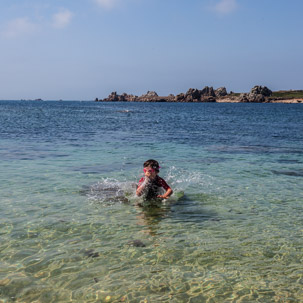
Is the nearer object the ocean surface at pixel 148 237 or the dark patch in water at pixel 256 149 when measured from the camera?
the ocean surface at pixel 148 237

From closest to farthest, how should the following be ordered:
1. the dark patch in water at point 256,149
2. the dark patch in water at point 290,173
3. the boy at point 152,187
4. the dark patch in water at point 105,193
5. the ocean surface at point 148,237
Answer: the ocean surface at point 148,237 < the boy at point 152,187 < the dark patch in water at point 105,193 < the dark patch in water at point 290,173 < the dark patch in water at point 256,149

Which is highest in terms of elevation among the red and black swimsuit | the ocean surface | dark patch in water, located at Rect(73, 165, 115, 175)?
the red and black swimsuit

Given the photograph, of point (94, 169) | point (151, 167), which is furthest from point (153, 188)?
point (94, 169)

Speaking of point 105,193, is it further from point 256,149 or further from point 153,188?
point 256,149

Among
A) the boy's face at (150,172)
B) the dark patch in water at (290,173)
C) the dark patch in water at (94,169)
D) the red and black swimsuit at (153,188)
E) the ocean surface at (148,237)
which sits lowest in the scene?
the dark patch in water at (290,173)

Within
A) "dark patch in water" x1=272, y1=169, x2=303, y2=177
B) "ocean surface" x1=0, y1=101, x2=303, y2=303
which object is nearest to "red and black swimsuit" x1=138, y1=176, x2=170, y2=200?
"ocean surface" x1=0, y1=101, x2=303, y2=303

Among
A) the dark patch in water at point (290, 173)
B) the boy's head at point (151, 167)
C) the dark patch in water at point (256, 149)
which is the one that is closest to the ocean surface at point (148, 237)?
the dark patch in water at point (290, 173)

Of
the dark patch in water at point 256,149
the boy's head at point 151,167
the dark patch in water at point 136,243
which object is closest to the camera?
the dark patch in water at point 136,243

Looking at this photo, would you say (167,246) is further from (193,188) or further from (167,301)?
(193,188)

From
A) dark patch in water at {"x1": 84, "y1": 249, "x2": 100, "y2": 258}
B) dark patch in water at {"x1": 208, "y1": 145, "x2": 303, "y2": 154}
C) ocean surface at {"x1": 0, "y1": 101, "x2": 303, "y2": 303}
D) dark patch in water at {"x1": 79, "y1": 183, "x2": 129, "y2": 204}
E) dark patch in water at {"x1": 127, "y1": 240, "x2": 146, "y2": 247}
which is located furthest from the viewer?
dark patch in water at {"x1": 208, "y1": 145, "x2": 303, "y2": 154}

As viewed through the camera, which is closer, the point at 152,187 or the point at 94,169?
the point at 152,187

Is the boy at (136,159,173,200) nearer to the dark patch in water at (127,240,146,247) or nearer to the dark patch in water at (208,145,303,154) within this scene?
the dark patch in water at (127,240,146,247)

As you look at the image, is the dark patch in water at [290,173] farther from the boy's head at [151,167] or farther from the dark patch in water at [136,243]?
the dark patch in water at [136,243]

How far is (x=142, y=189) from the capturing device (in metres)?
11.9
